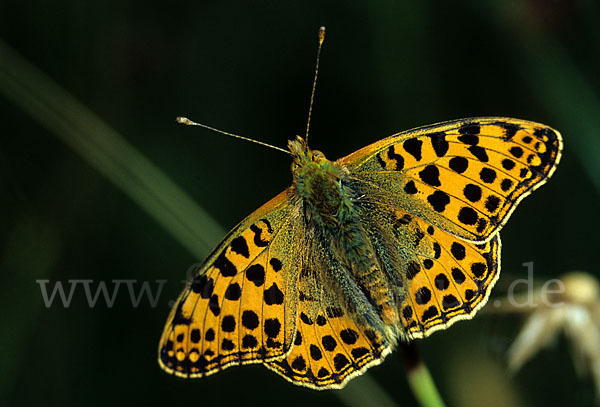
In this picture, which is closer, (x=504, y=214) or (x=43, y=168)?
(x=504, y=214)

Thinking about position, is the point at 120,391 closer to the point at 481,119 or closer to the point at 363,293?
the point at 363,293

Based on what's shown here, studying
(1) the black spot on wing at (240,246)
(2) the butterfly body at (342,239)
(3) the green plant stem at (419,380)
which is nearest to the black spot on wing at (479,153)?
(2) the butterfly body at (342,239)

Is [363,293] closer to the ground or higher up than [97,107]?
closer to the ground

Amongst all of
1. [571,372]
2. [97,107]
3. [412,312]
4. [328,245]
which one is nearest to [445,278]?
[412,312]

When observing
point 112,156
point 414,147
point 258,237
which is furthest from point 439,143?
point 112,156

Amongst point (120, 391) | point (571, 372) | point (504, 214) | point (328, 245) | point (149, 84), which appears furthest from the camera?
point (149, 84)

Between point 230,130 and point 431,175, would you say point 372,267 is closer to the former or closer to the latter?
point 431,175

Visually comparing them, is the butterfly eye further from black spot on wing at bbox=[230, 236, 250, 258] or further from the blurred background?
the blurred background
